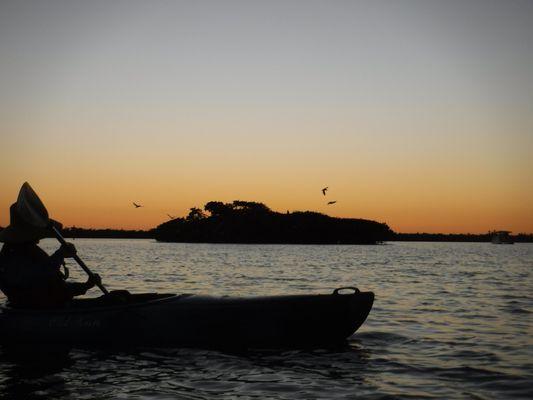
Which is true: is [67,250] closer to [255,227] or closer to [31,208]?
[31,208]

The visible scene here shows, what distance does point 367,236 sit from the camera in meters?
169

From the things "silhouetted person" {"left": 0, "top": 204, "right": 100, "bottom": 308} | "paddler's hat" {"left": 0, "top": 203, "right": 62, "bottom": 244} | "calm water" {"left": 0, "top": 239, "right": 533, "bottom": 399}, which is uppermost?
"paddler's hat" {"left": 0, "top": 203, "right": 62, "bottom": 244}

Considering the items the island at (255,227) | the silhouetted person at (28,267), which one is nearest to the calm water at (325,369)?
the silhouetted person at (28,267)

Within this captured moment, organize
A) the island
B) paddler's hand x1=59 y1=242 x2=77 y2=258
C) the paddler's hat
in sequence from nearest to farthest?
the paddler's hat, paddler's hand x1=59 y1=242 x2=77 y2=258, the island

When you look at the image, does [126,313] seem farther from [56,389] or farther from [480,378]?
[480,378]

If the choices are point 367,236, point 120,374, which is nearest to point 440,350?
point 120,374

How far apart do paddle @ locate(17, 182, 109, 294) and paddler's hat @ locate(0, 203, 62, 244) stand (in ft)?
0.27

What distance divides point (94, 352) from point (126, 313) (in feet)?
2.84

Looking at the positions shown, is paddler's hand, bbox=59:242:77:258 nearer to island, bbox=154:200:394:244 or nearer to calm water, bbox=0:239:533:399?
calm water, bbox=0:239:533:399

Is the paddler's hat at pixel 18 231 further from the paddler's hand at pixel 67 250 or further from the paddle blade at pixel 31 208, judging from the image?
the paddler's hand at pixel 67 250

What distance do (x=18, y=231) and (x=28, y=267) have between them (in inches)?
25.9

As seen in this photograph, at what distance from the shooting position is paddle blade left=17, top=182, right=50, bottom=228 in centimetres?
987

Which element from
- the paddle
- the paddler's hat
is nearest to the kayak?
the paddle

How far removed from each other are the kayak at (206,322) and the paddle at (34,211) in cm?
86
